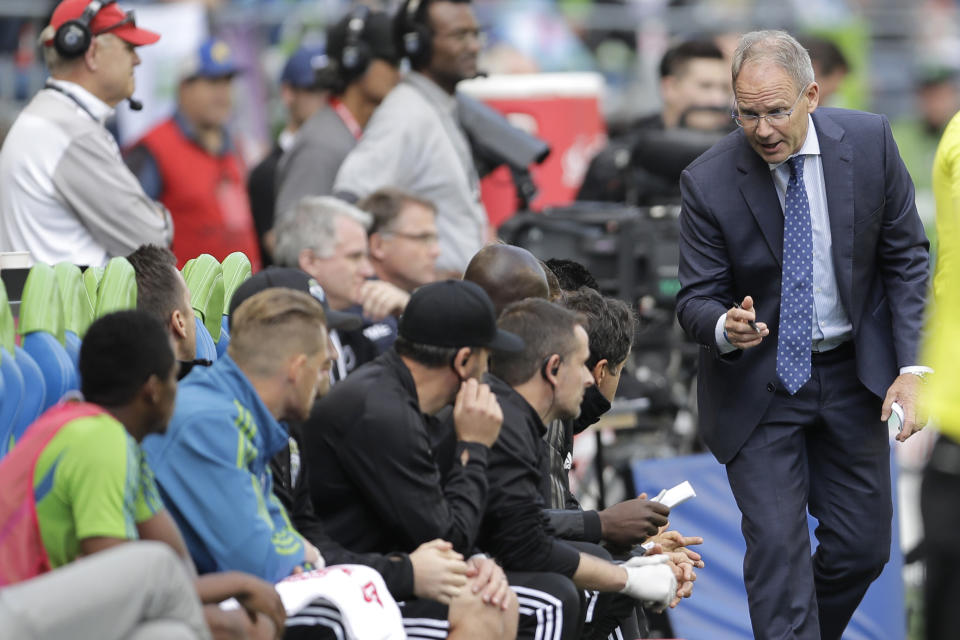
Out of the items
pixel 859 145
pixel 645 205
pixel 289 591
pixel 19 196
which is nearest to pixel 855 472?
pixel 859 145

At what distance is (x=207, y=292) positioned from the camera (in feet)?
19.3

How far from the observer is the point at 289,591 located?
4.43 m

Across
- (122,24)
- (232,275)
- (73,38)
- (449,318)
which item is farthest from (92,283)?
(122,24)

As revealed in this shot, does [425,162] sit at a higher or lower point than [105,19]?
lower

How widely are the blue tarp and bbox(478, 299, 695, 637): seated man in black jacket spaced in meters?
1.88

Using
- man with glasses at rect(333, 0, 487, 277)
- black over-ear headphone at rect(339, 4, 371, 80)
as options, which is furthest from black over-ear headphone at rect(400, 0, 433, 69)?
black over-ear headphone at rect(339, 4, 371, 80)

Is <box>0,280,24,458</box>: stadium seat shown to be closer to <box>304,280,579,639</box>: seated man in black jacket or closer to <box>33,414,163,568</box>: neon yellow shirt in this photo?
<box>33,414,163,568</box>: neon yellow shirt

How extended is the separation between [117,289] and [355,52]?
3.83 meters

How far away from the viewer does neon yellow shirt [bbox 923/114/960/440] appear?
12.5 ft

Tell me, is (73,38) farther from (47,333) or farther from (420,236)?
(47,333)

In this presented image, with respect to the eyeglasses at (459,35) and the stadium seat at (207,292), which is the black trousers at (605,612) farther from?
the eyeglasses at (459,35)

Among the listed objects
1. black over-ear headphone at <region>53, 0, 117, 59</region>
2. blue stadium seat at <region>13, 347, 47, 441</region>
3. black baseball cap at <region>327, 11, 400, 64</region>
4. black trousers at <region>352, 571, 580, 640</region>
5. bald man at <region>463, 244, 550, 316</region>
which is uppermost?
black over-ear headphone at <region>53, 0, 117, 59</region>

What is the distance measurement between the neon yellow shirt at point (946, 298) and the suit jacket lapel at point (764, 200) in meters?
0.53

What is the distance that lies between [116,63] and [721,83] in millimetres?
4505
